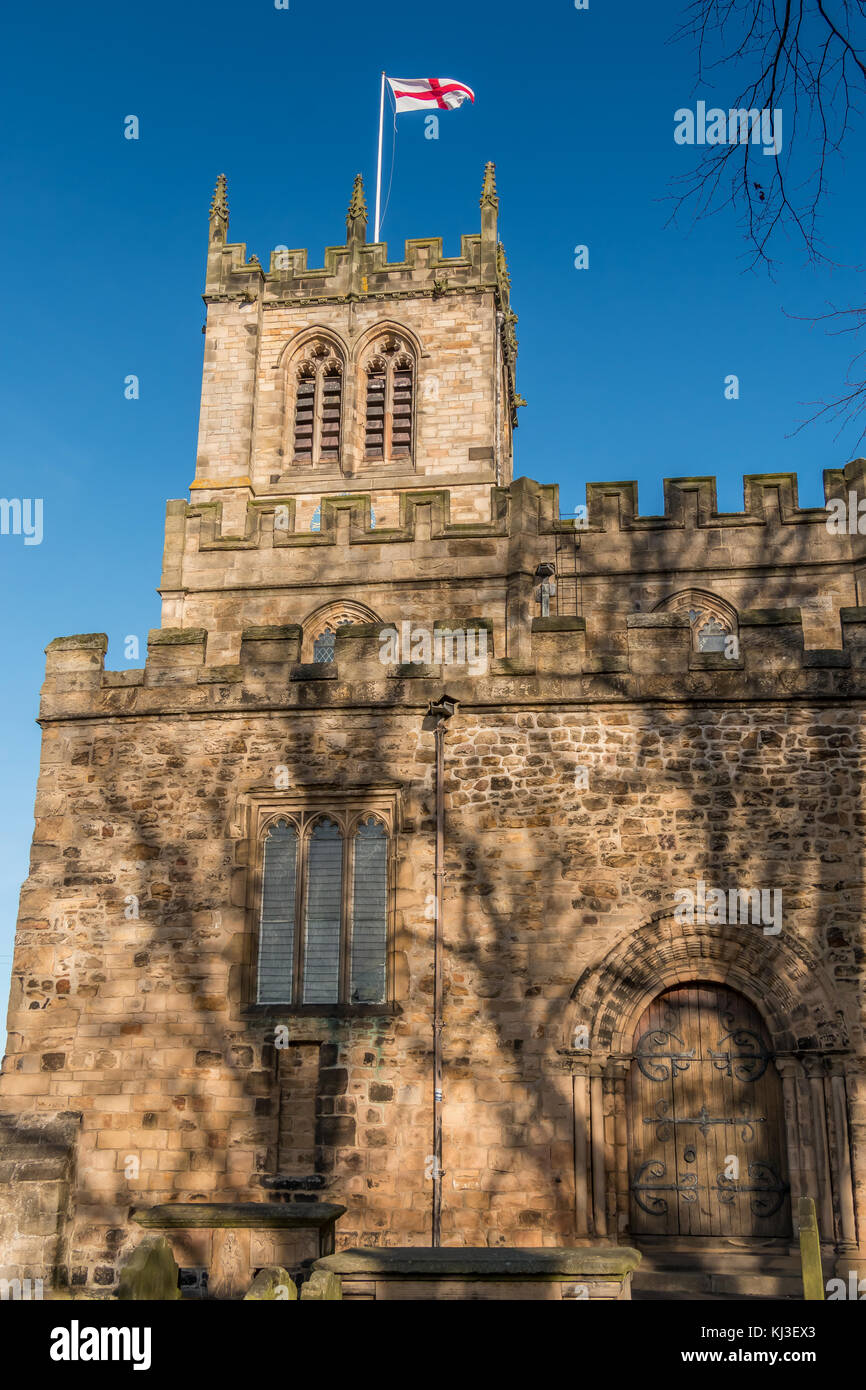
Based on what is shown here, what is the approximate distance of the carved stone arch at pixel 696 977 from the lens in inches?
460

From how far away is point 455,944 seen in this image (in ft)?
40.3

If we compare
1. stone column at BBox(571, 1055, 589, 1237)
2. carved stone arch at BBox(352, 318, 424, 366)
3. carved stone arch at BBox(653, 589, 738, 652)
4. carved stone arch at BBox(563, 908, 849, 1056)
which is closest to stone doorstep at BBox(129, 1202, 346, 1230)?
stone column at BBox(571, 1055, 589, 1237)

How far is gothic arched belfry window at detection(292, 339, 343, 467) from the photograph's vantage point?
30.0m

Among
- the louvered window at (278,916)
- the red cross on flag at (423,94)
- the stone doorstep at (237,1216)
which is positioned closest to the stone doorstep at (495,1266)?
the stone doorstep at (237,1216)

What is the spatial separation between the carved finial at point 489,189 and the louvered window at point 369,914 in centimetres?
2311

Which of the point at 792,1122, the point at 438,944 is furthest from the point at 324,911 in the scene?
the point at 792,1122

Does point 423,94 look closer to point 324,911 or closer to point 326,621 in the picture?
point 326,621

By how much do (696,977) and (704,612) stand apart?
10.7 metres

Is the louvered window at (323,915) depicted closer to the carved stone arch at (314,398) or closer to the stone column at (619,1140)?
the stone column at (619,1140)

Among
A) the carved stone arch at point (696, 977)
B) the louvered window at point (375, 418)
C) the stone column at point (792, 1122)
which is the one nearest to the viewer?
the stone column at point (792, 1122)
